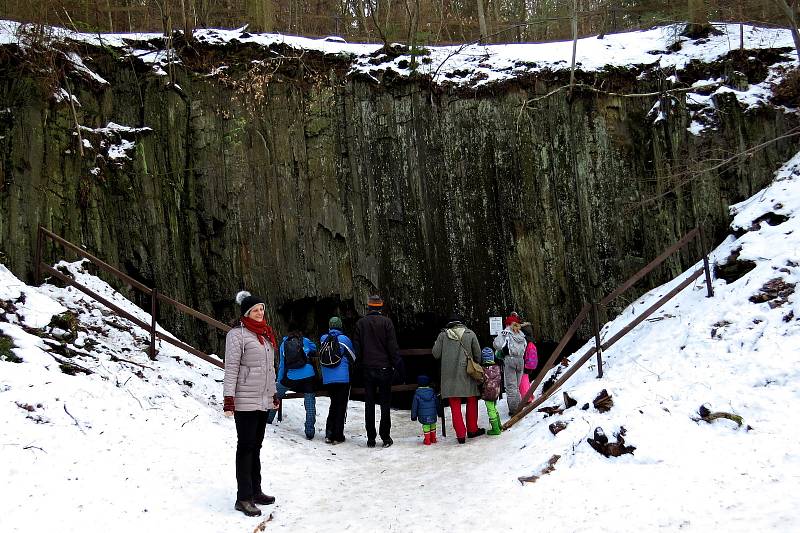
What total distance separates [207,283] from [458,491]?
27.0ft

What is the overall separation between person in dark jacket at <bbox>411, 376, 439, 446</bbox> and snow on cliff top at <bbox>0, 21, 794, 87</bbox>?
7.50 meters

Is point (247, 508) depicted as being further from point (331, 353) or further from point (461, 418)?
point (461, 418)

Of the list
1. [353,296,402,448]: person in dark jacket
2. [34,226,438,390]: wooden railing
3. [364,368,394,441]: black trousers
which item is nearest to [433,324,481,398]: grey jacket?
[353,296,402,448]: person in dark jacket

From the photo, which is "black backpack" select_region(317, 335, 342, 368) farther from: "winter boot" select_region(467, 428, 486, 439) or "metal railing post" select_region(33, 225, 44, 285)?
"metal railing post" select_region(33, 225, 44, 285)

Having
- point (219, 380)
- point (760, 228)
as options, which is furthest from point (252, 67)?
point (760, 228)

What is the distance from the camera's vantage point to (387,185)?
525 inches

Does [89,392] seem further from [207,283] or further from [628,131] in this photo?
[628,131]

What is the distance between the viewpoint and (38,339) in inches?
286

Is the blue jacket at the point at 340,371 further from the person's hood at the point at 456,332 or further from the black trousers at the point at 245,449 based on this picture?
the black trousers at the point at 245,449

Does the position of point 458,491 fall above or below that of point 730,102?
below

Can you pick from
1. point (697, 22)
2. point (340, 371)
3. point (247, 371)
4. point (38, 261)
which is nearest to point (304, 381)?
point (340, 371)

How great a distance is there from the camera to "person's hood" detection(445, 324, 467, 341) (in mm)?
8516

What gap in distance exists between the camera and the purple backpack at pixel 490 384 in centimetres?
826

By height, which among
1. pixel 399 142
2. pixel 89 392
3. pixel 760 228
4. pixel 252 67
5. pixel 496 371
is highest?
pixel 252 67
